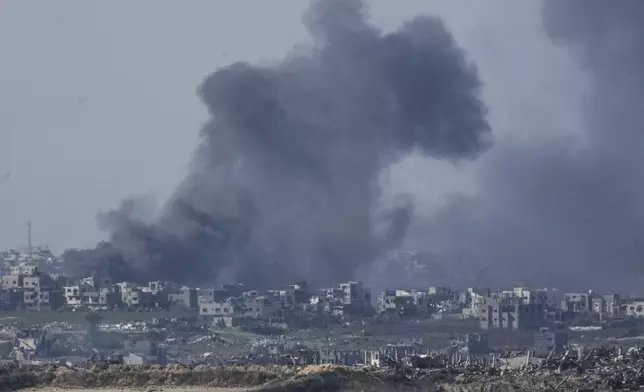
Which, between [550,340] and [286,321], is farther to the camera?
[286,321]

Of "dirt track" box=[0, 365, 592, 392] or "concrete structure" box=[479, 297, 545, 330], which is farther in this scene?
"concrete structure" box=[479, 297, 545, 330]

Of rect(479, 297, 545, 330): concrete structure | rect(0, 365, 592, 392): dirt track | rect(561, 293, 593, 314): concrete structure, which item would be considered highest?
rect(561, 293, 593, 314): concrete structure

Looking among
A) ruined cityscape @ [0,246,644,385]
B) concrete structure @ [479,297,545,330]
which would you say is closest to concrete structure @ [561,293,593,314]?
ruined cityscape @ [0,246,644,385]

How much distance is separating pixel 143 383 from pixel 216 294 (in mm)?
49020

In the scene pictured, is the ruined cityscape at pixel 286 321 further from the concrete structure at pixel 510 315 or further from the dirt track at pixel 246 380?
the dirt track at pixel 246 380

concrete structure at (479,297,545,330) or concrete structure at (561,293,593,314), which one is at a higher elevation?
concrete structure at (561,293,593,314)

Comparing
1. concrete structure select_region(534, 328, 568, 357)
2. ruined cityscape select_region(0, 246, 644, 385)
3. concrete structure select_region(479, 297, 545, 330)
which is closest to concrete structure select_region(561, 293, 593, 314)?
ruined cityscape select_region(0, 246, 644, 385)

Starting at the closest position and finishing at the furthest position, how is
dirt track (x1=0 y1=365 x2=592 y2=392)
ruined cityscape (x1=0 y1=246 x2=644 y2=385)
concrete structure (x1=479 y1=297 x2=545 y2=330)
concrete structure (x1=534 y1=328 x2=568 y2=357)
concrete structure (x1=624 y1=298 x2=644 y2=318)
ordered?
dirt track (x1=0 y1=365 x2=592 y2=392) < concrete structure (x1=534 y1=328 x2=568 y2=357) < ruined cityscape (x1=0 y1=246 x2=644 y2=385) < concrete structure (x1=479 y1=297 x2=545 y2=330) < concrete structure (x1=624 y1=298 x2=644 y2=318)

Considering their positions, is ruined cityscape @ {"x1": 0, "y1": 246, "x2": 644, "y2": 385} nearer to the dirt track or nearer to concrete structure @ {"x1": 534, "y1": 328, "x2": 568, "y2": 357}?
concrete structure @ {"x1": 534, "y1": 328, "x2": 568, "y2": 357}

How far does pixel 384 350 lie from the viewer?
63125mm

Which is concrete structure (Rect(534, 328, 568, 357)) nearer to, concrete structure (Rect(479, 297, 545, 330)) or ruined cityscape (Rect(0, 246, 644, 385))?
ruined cityscape (Rect(0, 246, 644, 385))

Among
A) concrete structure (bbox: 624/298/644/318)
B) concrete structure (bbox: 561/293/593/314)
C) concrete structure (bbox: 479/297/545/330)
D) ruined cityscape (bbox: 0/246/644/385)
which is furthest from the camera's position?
concrete structure (bbox: 561/293/593/314)

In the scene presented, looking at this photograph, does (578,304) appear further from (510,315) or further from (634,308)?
(510,315)

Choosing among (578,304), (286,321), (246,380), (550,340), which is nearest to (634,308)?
(578,304)
